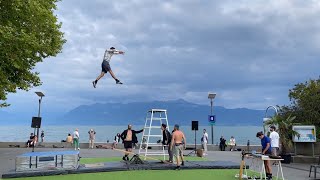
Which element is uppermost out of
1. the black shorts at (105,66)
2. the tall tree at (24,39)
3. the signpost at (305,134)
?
the tall tree at (24,39)

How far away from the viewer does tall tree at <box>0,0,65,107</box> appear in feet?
69.8

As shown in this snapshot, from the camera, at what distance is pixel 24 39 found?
21.0 metres

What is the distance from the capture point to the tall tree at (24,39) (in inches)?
837

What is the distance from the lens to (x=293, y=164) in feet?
75.8

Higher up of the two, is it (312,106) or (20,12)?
(20,12)

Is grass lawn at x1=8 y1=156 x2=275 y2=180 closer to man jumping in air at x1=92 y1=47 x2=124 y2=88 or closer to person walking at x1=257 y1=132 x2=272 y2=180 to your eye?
person walking at x1=257 y1=132 x2=272 y2=180

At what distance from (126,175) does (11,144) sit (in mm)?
26354

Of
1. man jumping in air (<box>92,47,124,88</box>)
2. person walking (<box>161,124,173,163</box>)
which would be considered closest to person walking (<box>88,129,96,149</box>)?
person walking (<box>161,124,173,163</box>)

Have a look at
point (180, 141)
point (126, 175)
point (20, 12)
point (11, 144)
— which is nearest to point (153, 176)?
point (126, 175)

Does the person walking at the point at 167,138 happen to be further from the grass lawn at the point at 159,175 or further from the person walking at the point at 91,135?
the person walking at the point at 91,135

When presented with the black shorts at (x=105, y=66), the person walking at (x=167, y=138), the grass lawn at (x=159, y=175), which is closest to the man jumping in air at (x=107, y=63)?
the black shorts at (x=105, y=66)

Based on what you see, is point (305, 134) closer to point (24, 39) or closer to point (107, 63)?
point (107, 63)

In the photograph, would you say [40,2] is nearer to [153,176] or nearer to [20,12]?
[20,12]

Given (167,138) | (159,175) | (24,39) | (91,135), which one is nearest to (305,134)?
(167,138)
